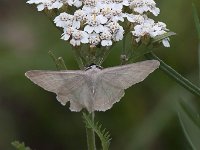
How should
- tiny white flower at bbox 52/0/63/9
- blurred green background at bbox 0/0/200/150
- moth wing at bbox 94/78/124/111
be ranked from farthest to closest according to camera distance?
1. blurred green background at bbox 0/0/200/150
2. tiny white flower at bbox 52/0/63/9
3. moth wing at bbox 94/78/124/111

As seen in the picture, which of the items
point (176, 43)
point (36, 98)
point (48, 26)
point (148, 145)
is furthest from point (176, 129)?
point (48, 26)

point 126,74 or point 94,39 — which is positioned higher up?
point 94,39

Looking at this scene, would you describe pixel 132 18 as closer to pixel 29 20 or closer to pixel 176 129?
pixel 176 129

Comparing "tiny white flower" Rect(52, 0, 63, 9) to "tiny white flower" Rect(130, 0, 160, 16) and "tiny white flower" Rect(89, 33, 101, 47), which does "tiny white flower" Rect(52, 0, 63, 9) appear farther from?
"tiny white flower" Rect(130, 0, 160, 16)

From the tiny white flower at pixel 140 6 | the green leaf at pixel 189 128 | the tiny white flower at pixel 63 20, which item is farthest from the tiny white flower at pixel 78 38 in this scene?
the green leaf at pixel 189 128

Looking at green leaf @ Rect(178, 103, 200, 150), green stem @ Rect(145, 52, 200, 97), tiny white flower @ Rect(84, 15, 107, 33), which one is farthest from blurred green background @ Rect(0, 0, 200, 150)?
tiny white flower @ Rect(84, 15, 107, 33)

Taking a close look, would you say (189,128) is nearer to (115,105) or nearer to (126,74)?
(126,74)

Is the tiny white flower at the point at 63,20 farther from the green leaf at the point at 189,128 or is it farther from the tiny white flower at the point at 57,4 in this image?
the green leaf at the point at 189,128

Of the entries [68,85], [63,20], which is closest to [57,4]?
[63,20]
